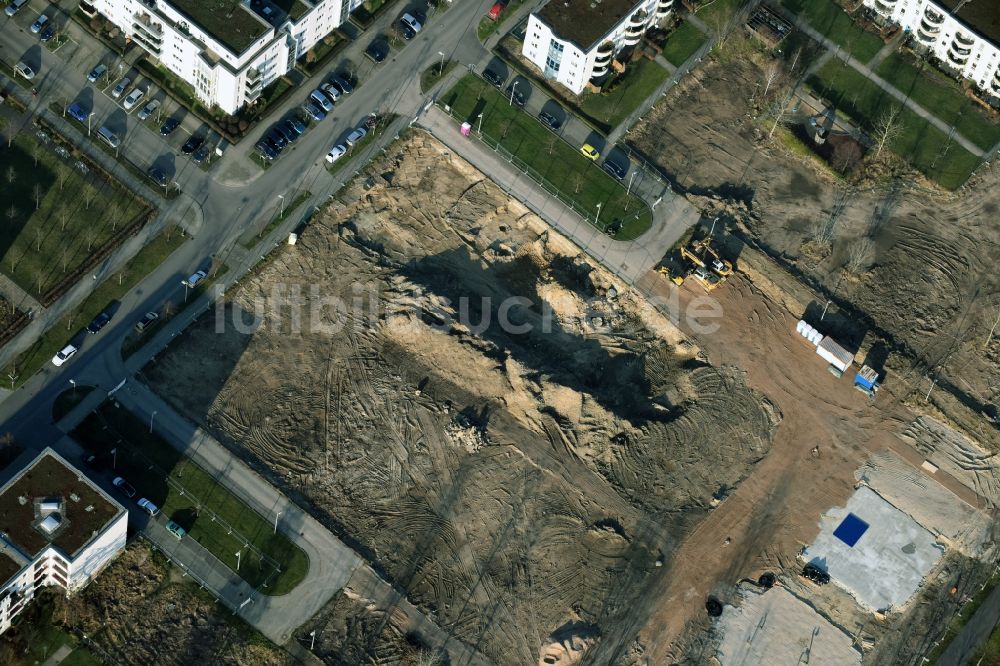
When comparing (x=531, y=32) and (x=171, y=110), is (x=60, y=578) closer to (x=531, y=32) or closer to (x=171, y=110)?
(x=171, y=110)

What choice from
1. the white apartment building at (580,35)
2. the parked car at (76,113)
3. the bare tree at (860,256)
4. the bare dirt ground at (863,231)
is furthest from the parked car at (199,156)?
the bare tree at (860,256)

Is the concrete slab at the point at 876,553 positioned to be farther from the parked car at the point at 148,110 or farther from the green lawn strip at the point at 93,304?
the parked car at the point at 148,110

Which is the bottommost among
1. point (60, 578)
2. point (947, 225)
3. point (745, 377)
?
point (60, 578)

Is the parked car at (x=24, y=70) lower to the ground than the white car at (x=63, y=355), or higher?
higher

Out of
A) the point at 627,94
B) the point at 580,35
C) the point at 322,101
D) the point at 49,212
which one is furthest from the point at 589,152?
the point at 49,212

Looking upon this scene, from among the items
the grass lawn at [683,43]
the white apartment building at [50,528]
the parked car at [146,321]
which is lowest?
the white apartment building at [50,528]

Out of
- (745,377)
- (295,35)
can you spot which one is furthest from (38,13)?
(745,377)

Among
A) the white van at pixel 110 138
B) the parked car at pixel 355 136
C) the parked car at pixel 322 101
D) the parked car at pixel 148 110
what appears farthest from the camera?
the parked car at pixel 322 101
